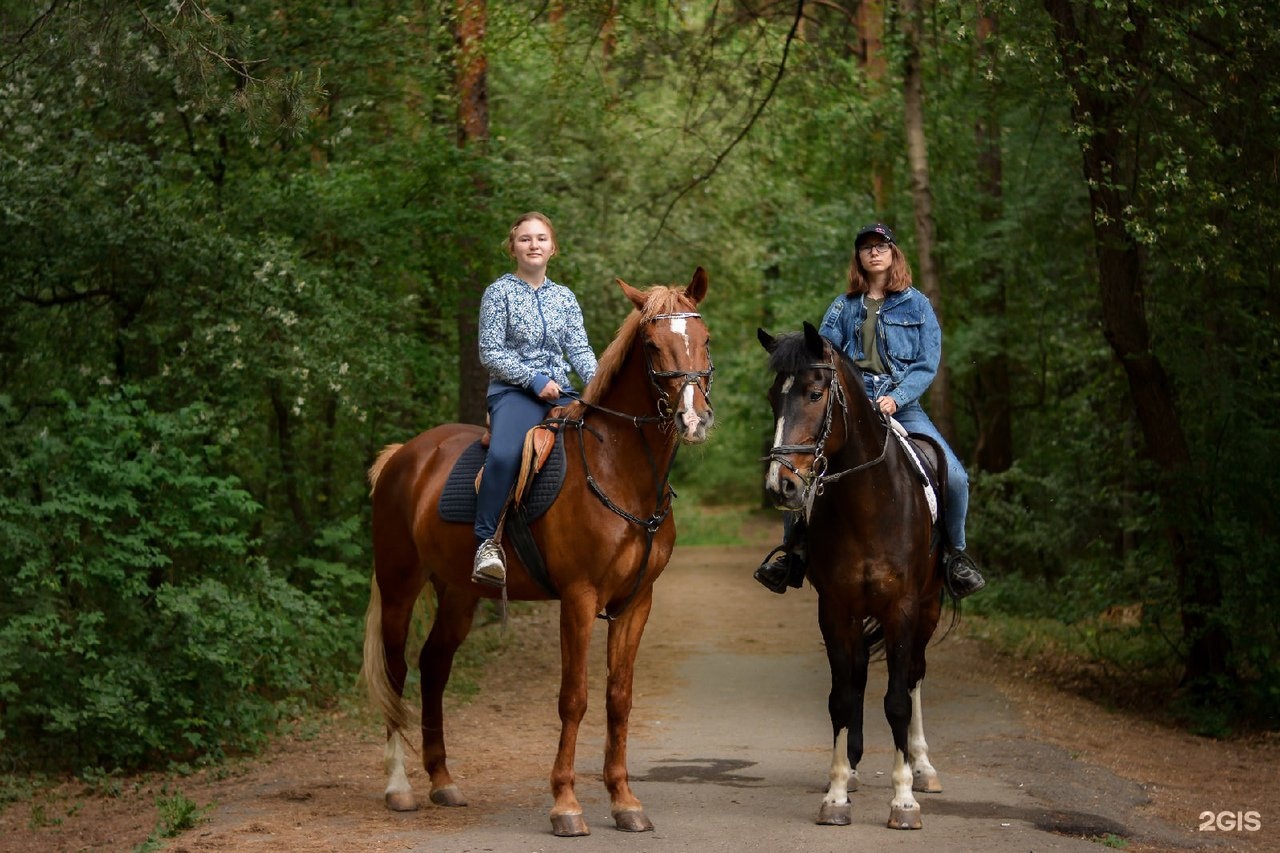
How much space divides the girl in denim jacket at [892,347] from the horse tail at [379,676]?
2.26m

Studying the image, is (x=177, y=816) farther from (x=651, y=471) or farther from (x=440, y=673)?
(x=651, y=471)

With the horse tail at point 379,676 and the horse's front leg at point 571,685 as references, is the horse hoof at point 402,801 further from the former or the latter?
the horse's front leg at point 571,685

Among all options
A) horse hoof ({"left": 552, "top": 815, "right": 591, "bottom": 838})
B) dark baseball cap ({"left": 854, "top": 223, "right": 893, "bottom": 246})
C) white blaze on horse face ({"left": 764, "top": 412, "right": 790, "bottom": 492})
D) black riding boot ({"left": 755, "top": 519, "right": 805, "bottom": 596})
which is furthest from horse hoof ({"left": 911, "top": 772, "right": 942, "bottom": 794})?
dark baseball cap ({"left": 854, "top": 223, "right": 893, "bottom": 246})

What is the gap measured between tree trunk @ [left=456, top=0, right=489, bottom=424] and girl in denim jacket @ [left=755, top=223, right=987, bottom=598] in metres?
6.54

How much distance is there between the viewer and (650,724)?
449 inches

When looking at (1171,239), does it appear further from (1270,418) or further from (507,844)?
(507,844)

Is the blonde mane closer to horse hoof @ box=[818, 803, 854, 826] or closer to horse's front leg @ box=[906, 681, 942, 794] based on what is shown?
horse hoof @ box=[818, 803, 854, 826]

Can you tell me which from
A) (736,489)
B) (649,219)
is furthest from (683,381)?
(736,489)

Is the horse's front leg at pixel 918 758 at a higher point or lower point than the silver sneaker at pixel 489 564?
lower

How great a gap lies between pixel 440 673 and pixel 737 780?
1987 millimetres

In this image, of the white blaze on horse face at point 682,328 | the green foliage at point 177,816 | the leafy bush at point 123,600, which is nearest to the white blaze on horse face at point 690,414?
the white blaze on horse face at point 682,328

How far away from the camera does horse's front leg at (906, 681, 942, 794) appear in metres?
8.33

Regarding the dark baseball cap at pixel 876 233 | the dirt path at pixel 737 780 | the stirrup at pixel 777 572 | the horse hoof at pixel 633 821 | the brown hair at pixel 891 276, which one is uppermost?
the dark baseball cap at pixel 876 233

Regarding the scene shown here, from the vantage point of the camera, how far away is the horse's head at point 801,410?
269 inches
